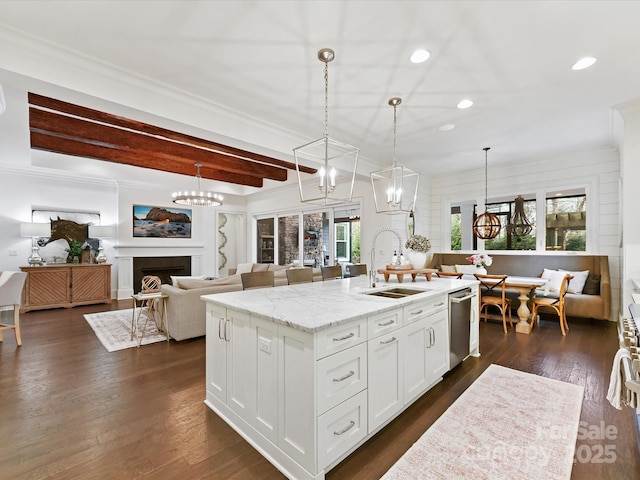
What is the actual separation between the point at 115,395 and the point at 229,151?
159 inches

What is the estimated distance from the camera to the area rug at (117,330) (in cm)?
399

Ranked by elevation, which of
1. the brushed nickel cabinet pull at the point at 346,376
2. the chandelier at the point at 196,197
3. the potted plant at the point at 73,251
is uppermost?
the chandelier at the point at 196,197

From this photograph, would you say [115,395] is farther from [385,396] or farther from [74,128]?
[74,128]

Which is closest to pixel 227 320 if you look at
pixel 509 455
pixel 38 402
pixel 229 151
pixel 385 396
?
pixel 385 396

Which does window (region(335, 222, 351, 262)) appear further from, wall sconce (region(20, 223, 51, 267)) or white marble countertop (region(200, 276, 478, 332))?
wall sconce (region(20, 223, 51, 267))

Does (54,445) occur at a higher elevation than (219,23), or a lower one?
lower

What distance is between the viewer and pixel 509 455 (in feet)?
6.20

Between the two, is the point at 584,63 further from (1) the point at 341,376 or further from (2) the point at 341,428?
(2) the point at 341,428

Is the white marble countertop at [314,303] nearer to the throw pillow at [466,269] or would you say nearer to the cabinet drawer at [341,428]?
the cabinet drawer at [341,428]

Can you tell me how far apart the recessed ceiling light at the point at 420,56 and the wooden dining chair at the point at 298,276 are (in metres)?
2.58

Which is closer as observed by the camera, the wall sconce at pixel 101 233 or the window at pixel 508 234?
the window at pixel 508 234

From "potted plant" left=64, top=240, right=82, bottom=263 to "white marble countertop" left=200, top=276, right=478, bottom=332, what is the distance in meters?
6.25

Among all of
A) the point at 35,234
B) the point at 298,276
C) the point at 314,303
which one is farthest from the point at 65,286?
the point at 314,303

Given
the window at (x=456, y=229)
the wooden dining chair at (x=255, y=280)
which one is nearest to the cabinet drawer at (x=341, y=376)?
the wooden dining chair at (x=255, y=280)
